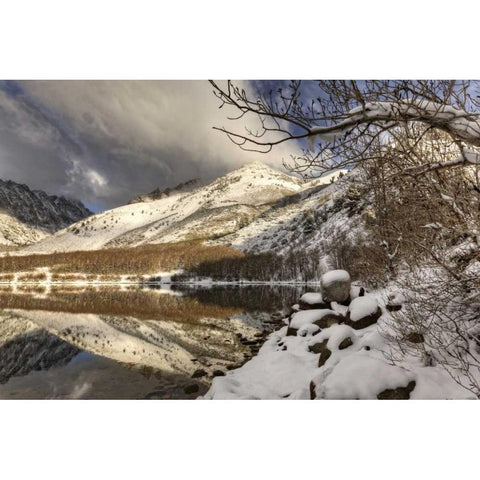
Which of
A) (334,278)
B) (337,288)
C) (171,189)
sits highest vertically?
(171,189)

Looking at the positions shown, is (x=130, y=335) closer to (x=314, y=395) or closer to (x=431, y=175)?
(x=314, y=395)

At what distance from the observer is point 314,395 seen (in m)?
5.08

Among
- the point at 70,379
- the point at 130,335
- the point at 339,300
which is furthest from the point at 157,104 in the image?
the point at 130,335

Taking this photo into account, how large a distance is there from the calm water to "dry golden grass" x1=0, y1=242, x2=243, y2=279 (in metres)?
45.6

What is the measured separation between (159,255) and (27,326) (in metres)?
53.2

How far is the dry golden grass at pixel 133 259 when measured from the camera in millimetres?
63031

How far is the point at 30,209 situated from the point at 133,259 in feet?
99.6

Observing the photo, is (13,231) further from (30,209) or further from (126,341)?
(126,341)

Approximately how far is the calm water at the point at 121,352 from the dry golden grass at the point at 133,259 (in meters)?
45.6

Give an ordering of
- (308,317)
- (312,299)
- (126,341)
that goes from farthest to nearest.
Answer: (126,341) < (312,299) < (308,317)

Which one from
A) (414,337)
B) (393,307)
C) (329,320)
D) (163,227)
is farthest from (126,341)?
(163,227)

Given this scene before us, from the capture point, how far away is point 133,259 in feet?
220

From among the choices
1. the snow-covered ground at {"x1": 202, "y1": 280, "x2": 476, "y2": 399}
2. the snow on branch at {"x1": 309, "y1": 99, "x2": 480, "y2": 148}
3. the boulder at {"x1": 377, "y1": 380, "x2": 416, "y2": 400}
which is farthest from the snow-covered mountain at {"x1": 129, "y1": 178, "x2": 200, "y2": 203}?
the snow on branch at {"x1": 309, "y1": 99, "x2": 480, "y2": 148}

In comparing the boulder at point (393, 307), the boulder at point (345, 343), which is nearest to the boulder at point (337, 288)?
the boulder at point (393, 307)
